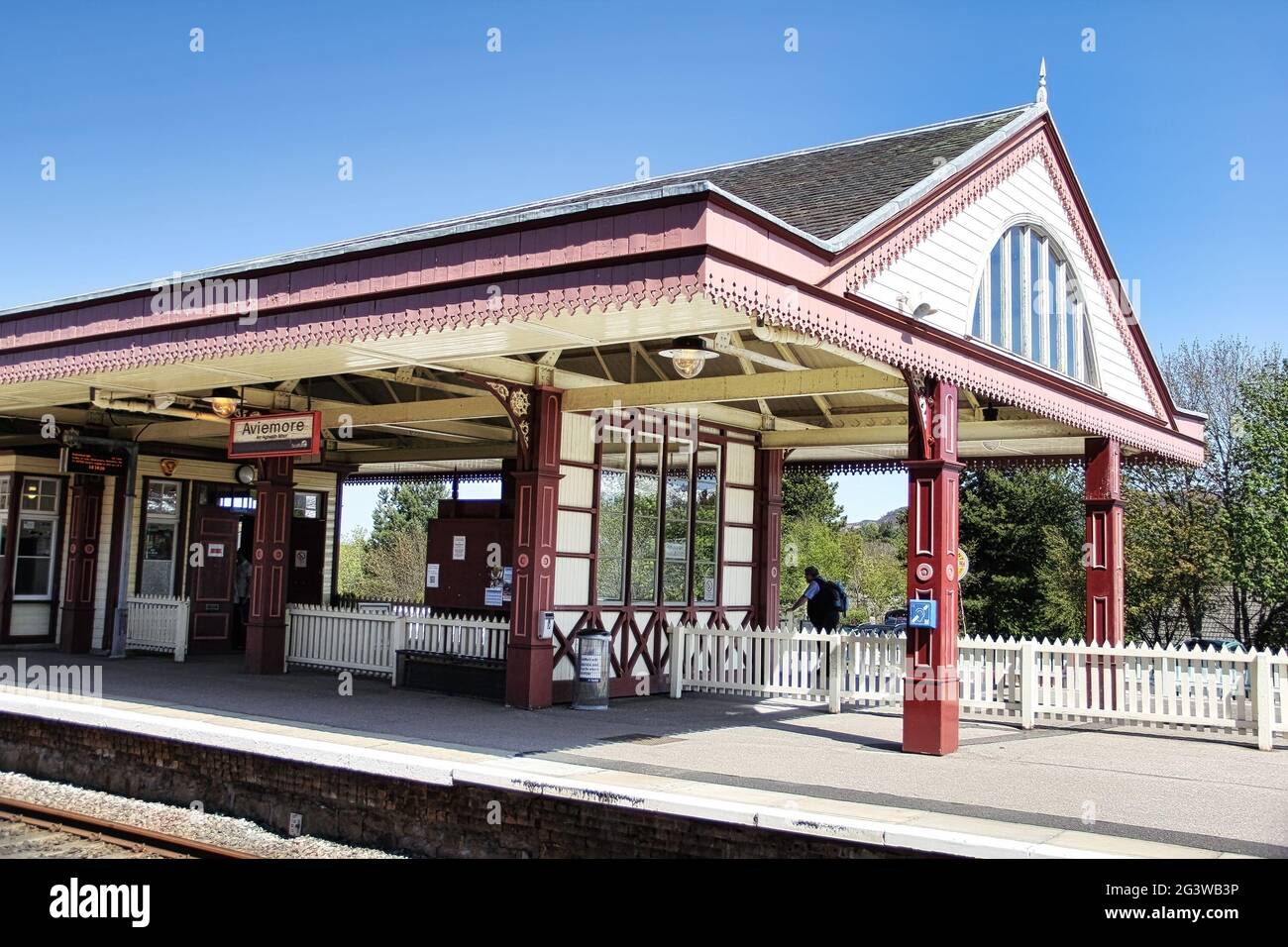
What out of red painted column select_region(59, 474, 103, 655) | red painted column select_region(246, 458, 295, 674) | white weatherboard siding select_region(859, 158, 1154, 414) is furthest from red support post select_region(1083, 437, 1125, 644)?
red painted column select_region(59, 474, 103, 655)

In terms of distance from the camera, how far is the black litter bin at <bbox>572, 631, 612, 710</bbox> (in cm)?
1283

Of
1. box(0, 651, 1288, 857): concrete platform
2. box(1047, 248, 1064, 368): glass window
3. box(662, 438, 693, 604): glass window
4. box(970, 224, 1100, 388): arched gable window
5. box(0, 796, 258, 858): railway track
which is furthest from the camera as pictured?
box(662, 438, 693, 604): glass window

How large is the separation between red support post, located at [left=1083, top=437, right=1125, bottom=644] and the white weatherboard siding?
0.80 m

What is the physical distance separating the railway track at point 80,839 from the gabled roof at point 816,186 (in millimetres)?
4824

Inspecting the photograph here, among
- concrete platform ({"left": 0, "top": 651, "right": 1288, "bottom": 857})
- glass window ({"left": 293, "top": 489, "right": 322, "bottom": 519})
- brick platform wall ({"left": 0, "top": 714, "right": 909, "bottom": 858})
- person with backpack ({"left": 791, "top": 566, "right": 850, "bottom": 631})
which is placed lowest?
brick platform wall ({"left": 0, "top": 714, "right": 909, "bottom": 858})

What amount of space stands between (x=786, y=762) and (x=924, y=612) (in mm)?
1856

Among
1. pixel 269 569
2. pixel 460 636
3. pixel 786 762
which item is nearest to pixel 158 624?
pixel 269 569

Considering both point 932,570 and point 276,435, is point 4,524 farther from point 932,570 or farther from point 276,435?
point 932,570

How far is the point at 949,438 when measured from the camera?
10.4m

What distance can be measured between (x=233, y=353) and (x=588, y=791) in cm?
529

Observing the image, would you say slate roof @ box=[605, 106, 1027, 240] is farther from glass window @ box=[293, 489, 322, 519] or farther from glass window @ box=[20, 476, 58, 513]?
glass window @ box=[20, 476, 58, 513]
